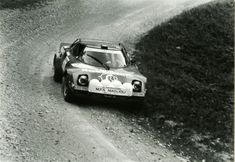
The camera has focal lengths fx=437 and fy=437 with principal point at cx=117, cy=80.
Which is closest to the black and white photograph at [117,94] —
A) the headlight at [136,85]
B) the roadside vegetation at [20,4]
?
the headlight at [136,85]

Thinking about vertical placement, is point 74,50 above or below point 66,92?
above

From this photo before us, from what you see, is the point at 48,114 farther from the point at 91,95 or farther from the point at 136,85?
the point at 136,85

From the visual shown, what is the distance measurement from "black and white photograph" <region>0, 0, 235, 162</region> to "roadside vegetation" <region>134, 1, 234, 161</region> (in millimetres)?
28

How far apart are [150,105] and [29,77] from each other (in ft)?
12.4

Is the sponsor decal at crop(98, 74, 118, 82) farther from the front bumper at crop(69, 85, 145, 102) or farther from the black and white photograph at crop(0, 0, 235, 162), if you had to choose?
the front bumper at crop(69, 85, 145, 102)

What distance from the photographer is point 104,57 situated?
11.9 m

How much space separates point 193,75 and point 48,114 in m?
6.07

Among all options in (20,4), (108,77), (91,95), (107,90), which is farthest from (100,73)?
(20,4)

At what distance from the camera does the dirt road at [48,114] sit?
8.70 meters

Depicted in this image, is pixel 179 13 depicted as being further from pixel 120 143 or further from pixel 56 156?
pixel 56 156

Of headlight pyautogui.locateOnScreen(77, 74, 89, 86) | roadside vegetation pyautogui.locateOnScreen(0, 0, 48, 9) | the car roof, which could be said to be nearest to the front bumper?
headlight pyautogui.locateOnScreen(77, 74, 89, 86)

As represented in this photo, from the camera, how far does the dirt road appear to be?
8.70 meters

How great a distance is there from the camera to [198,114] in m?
11.7

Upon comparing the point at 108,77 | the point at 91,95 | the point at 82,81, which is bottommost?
the point at 91,95
